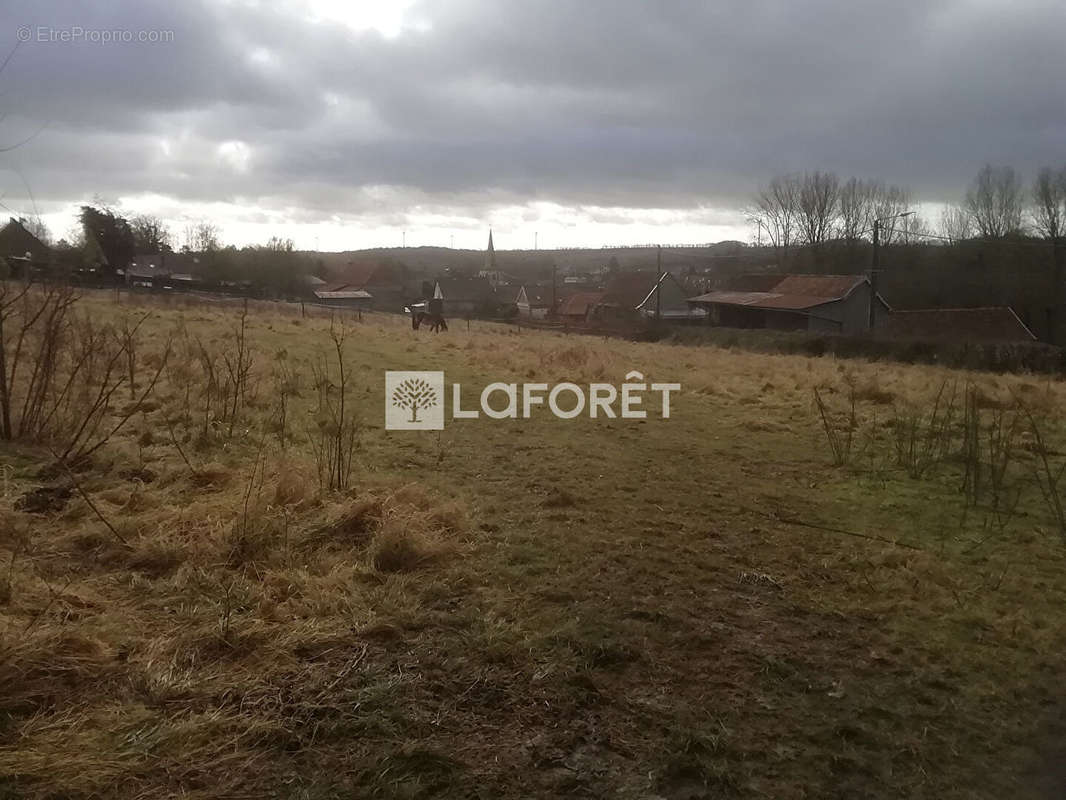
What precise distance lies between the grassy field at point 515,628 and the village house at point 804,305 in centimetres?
3321

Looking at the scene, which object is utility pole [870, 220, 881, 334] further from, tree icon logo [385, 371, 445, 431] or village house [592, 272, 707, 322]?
tree icon logo [385, 371, 445, 431]

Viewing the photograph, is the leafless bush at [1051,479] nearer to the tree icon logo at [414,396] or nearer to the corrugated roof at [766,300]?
the tree icon logo at [414,396]

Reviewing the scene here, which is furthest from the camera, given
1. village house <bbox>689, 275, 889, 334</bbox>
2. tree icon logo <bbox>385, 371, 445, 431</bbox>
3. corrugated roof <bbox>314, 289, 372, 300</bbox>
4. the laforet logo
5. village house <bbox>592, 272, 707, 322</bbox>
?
corrugated roof <bbox>314, 289, 372, 300</bbox>

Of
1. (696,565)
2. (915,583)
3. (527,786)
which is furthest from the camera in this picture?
(696,565)

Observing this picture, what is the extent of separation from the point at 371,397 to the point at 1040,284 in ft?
116

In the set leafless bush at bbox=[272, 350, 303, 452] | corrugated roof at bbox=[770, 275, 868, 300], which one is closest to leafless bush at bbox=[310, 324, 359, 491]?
leafless bush at bbox=[272, 350, 303, 452]

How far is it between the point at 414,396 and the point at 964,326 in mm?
28381

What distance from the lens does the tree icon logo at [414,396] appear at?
973 centimetres

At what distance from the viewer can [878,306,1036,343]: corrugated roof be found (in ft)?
98.8

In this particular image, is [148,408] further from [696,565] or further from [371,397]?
[696,565]

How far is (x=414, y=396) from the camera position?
34.6ft

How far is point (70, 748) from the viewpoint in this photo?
249cm

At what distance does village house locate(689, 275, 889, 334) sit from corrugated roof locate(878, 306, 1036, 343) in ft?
11.3

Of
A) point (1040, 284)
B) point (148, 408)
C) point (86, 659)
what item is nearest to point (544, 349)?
point (148, 408)
